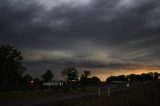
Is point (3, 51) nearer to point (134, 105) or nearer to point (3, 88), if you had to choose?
point (3, 88)

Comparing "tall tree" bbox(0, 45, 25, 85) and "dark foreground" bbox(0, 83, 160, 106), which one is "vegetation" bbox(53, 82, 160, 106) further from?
"tall tree" bbox(0, 45, 25, 85)

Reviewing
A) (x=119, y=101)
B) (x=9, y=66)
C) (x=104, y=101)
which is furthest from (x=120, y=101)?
(x=9, y=66)

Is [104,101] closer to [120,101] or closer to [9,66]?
[120,101]

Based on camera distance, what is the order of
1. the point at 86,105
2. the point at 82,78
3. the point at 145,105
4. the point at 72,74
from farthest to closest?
the point at 82,78, the point at 72,74, the point at 145,105, the point at 86,105

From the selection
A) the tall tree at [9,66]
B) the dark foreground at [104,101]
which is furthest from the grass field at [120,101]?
the tall tree at [9,66]

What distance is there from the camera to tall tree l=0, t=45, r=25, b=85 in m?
88.7

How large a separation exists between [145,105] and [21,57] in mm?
65666

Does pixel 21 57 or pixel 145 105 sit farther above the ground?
pixel 21 57

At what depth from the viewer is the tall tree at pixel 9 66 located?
88688 mm

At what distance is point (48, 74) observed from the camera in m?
156

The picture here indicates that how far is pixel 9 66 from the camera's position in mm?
89188

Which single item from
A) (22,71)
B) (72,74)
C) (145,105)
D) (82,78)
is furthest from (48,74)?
(145,105)

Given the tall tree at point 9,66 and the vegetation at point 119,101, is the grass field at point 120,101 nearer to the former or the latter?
the vegetation at point 119,101

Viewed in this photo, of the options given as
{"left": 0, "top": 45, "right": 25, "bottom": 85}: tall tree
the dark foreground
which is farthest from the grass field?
{"left": 0, "top": 45, "right": 25, "bottom": 85}: tall tree
